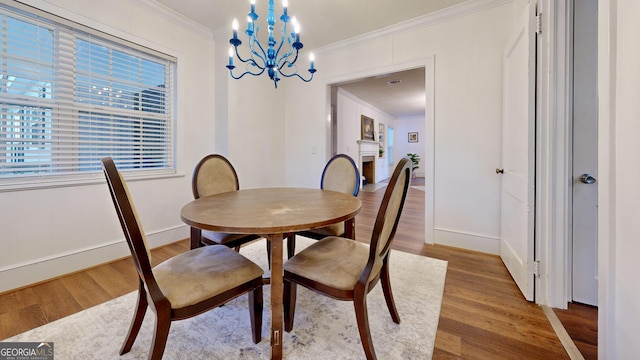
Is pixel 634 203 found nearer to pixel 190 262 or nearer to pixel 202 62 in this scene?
pixel 190 262

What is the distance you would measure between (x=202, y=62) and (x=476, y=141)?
3.17 m

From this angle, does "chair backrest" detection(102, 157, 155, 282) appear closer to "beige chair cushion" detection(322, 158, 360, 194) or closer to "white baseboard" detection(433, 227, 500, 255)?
"beige chair cushion" detection(322, 158, 360, 194)

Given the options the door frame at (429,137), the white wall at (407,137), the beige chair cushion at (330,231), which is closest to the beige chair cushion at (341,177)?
the beige chair cushion at (330,231)

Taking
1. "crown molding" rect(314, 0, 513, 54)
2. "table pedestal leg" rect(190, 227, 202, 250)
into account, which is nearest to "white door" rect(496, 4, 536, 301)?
"crown molding" rect(314, 0, 513, 54)

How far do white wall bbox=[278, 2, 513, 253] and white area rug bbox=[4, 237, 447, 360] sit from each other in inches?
44.8

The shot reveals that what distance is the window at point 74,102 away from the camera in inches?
70.3

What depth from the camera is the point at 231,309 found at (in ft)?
5.16

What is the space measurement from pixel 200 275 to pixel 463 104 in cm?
272

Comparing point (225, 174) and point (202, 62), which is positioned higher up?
point (202, 62)

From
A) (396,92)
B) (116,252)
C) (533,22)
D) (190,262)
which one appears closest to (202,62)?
(116,252)

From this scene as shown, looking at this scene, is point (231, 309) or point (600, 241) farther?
point (231, 309)

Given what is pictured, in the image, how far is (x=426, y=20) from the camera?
2660 mm

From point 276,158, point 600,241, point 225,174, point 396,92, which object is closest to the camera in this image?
point 600,241

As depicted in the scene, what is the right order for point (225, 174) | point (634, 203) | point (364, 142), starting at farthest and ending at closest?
1. point (364, 142)
2. point (225, 174)
3. point (634, 203)
